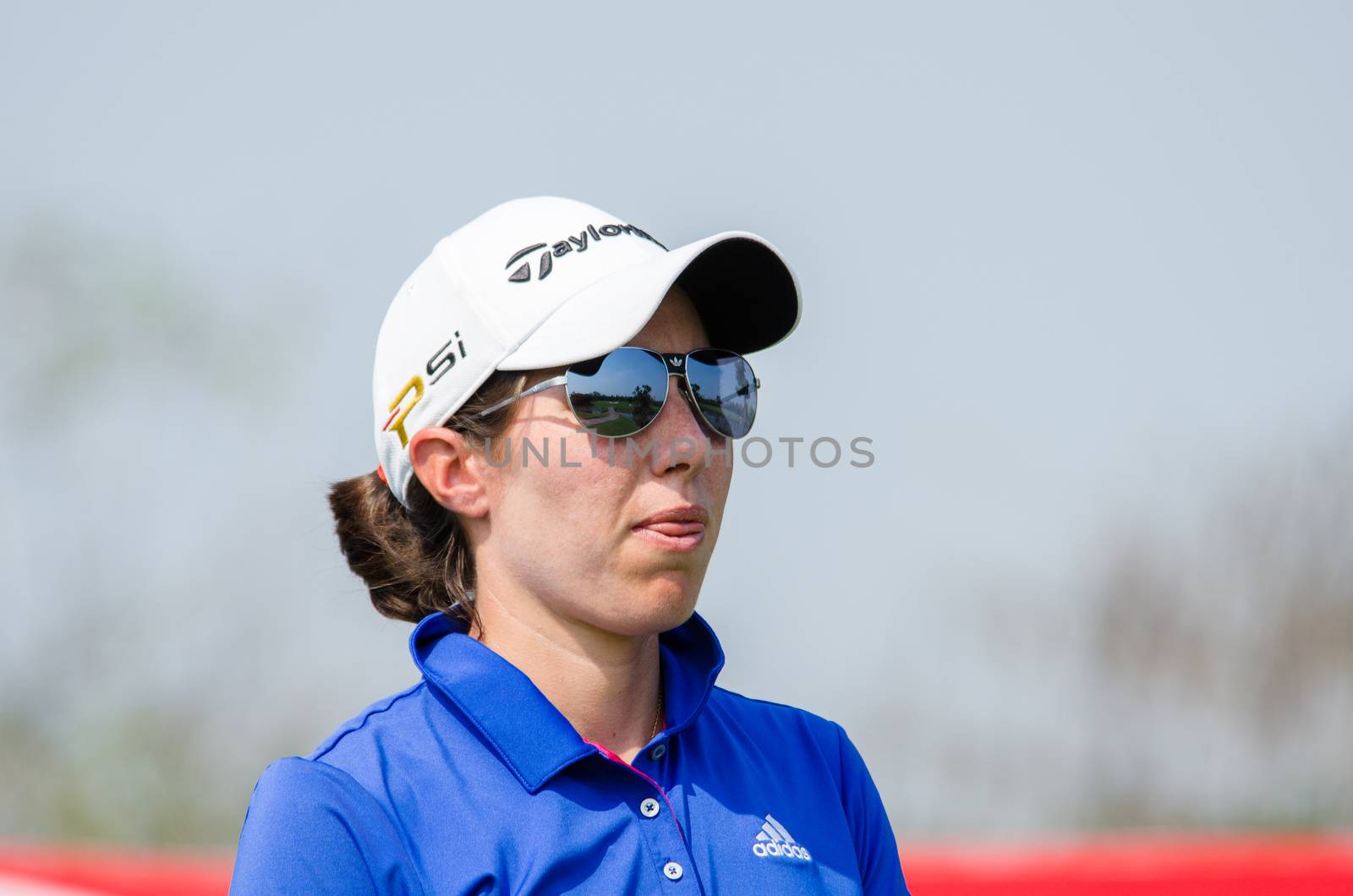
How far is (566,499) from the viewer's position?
1.71 meters

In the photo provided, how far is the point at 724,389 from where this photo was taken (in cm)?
183

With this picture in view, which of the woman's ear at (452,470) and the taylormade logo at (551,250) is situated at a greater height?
the taylormade logo at (551,250)

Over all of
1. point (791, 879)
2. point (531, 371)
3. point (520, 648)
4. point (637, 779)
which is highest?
point (531, 371)

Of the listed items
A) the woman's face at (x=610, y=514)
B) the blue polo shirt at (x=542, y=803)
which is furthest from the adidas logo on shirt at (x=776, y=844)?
the woman's face at (x=610, y=514)

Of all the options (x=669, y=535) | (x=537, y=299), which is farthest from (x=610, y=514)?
(x=537, y=299)

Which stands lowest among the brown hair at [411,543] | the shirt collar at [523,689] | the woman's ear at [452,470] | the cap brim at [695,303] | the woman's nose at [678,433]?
the shirt collar at [523,689]

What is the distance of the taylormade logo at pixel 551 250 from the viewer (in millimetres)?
1793

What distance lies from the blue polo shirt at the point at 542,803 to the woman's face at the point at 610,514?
0.46 ft

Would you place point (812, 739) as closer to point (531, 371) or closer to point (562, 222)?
point (531, 371)

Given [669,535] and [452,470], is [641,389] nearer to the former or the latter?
[669,535]

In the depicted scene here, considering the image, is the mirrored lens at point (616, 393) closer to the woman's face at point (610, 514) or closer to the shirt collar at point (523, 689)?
the woman's face at point (610, 514)

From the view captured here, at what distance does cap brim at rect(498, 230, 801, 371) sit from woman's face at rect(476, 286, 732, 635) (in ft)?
0.18

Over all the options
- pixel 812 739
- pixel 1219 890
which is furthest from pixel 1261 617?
pixel 812 739

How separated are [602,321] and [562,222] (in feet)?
0.76
